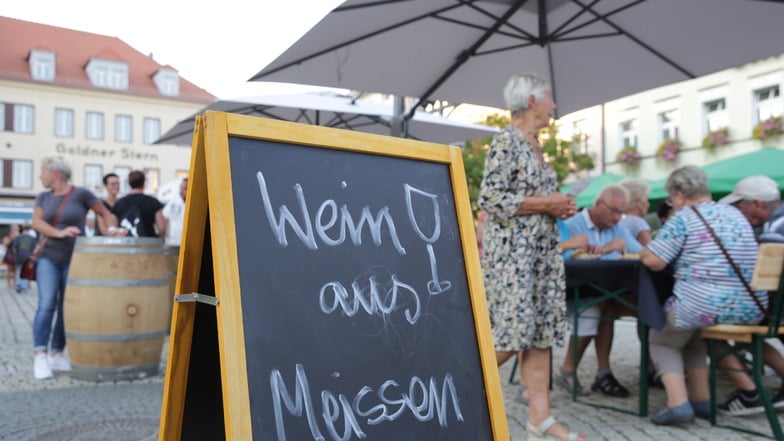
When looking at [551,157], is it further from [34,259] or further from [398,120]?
[34,259]

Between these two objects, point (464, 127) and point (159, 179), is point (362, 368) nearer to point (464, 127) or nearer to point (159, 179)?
point (464, 127)

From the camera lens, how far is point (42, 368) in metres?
5.45

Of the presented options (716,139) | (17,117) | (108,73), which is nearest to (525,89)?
(716,139)

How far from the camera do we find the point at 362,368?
196 cm

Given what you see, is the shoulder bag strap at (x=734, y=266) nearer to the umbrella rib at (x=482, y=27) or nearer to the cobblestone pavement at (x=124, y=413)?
the cobblestone pavement at (x=124, y=413)

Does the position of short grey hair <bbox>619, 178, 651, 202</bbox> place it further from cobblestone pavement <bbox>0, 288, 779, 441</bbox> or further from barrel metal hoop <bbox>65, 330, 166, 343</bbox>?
barrel metal hoop <bbox>65, 330, 166, 343</bbox>

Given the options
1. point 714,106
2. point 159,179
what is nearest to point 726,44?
point 714,106

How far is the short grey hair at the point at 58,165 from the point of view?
5820 mm

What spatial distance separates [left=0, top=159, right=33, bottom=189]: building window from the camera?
42500 millimetres

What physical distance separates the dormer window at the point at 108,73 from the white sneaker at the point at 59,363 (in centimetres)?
4393

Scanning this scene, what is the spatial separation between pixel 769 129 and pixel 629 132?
23.3ft

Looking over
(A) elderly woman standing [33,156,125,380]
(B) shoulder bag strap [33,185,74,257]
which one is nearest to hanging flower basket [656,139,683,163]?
(A) elderly woman standing [33,156,125,380]

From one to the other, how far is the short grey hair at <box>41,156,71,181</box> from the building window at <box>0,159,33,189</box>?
41283mm

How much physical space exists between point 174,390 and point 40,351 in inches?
164
